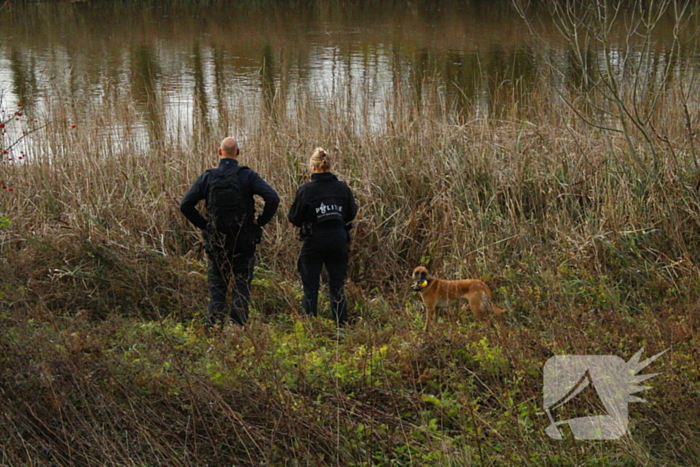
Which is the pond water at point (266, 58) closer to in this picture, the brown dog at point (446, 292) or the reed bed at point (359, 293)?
the reed bed at point (359, 293)

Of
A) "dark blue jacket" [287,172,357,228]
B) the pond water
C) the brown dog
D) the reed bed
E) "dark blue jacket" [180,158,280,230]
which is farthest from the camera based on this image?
the pond water

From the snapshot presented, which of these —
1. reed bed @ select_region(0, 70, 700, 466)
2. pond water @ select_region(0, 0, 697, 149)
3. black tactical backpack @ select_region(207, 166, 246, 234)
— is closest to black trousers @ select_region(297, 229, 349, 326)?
reed bed @ select_region(0, 70, 700, 466)

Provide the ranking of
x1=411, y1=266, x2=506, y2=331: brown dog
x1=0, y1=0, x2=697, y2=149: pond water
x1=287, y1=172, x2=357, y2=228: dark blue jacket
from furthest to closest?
1. x1=0, y1=0, x2=697, y2=149: pond water
2. x1=287, y1=172, x2=357, y2=228: dark blue jacket
3. x1=411, y1=266, x2=506, y2=331: brown dog

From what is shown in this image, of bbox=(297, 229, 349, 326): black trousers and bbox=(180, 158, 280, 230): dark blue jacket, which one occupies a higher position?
bbox=(180, 158, 280, 230): dark blue jacket

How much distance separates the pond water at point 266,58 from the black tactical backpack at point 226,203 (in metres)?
2.94

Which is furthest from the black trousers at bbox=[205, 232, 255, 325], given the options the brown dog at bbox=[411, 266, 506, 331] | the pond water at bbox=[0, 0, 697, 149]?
the pond water at bbox=[0, 0, 697, 149]

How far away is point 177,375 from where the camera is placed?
3.92 meters

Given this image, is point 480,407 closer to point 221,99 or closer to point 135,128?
point 135,128

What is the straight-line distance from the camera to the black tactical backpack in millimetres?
5445

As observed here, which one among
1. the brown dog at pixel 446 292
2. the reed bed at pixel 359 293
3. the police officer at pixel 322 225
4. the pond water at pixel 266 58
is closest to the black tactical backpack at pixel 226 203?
the police officer at pixel 322 225

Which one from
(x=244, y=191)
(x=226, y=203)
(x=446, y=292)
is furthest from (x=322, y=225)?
(x=446, y=292)

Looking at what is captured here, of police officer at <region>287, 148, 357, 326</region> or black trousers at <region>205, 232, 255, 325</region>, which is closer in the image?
black trousers at <region>205, 232, 255, 325</region>

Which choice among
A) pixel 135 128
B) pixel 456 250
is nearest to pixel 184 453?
pixel 456 250

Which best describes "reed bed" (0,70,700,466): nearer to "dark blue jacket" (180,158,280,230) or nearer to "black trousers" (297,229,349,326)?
"black trousers" (297,229,349,326)
